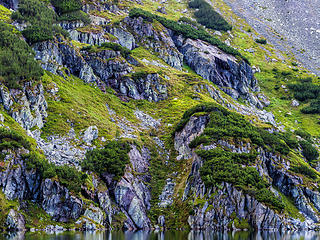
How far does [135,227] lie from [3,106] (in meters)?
31.5

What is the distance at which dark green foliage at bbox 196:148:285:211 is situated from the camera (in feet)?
167

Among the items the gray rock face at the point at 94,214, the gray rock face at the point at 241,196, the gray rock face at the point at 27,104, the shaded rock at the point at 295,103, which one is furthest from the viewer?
the shaded rock at the point at 295,103

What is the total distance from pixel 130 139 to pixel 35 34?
1407 inches

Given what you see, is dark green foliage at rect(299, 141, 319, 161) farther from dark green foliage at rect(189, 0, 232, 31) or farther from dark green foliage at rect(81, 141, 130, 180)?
dark green foliage at rect(189, 0, 232, 31)

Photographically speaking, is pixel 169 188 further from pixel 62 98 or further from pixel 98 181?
pixel 62 98

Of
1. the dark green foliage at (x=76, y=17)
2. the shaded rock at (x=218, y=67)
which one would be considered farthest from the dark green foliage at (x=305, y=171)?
the dark green foliage at (x=76, y=17)

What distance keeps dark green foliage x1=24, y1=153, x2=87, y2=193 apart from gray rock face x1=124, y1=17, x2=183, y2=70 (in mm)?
75201

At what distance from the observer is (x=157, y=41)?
11850 centimetres

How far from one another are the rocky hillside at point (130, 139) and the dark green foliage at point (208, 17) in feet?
207

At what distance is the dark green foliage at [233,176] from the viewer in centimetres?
5081

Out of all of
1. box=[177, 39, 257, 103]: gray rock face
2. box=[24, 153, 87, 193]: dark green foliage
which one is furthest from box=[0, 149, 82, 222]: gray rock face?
box=[177, 39, 257, 103]: gray rock face

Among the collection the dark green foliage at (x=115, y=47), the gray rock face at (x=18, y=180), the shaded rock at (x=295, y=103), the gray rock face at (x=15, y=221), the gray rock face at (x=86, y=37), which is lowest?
the gray rock face at (x=15, y=221)

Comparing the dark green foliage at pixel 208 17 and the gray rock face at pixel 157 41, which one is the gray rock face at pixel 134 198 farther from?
the dark green foliage at pixel 208 17

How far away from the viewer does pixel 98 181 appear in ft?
170
